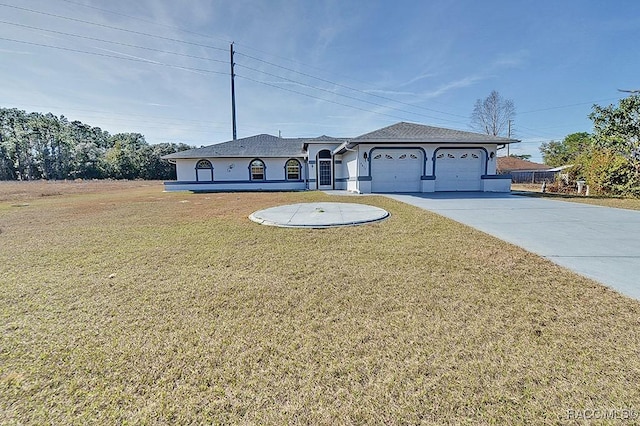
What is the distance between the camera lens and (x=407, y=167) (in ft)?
55.5

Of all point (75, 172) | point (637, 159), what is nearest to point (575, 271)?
point (637, 159)

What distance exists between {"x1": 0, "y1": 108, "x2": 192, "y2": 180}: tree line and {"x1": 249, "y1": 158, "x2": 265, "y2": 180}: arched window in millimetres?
34413

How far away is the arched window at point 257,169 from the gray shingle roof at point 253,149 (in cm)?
83

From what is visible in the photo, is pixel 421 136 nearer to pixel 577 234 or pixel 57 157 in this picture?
pixel 577 234

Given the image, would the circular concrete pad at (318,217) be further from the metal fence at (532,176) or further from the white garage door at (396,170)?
the metal fence at (532,176)

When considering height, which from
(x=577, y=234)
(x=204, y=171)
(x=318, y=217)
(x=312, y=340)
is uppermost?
(x=204, y=171)

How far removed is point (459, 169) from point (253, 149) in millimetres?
16371

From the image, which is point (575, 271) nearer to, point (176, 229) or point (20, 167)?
point (176, 229)

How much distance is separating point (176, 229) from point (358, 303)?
610cm

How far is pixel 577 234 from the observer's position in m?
6.02

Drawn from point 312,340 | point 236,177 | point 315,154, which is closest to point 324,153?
point 315,154

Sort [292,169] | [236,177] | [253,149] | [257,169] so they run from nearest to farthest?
[236,177] → [257,169] → [292,169] → [253,149]

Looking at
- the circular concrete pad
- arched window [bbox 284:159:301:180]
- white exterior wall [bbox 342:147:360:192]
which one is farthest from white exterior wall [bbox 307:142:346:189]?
the circular concrete pad

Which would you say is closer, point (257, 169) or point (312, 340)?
point (312, 340)
